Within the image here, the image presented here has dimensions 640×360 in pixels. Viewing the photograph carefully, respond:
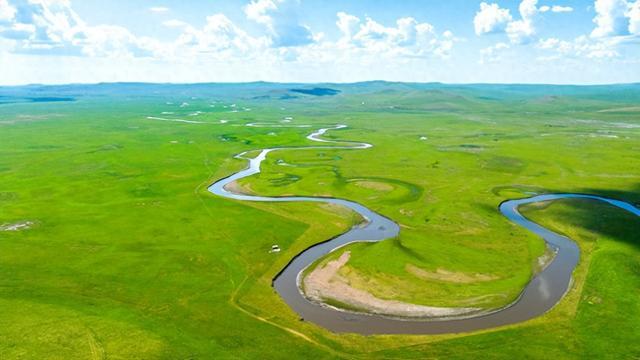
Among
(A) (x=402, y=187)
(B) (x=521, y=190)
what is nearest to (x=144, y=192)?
(A) (x=402, y=187)

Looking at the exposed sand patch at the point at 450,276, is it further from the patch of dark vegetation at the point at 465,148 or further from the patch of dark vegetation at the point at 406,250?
the patch of dark vegetation at the point at 465,148

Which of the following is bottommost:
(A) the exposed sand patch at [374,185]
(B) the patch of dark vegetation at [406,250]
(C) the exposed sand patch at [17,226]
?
(B) the patch of dark vegetation at [406,250]

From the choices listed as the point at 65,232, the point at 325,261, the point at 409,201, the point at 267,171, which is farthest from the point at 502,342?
the point at 267,171

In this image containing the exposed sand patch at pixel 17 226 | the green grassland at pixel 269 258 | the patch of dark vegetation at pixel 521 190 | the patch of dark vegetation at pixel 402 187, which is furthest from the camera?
the patch of dark vegetation at pixel 521 190

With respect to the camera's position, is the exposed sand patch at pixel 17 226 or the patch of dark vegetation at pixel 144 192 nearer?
the exposed sand patch at pixel 17 226

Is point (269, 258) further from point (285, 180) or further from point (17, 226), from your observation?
point (285, 180)

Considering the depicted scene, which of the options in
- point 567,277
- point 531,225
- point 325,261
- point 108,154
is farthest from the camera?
point 108,154

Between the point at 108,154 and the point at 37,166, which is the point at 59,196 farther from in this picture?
the point at 108,154

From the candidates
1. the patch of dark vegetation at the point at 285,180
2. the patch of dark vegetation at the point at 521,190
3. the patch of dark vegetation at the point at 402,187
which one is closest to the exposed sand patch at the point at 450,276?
the patch of dark vegetation at the point at 402,187
